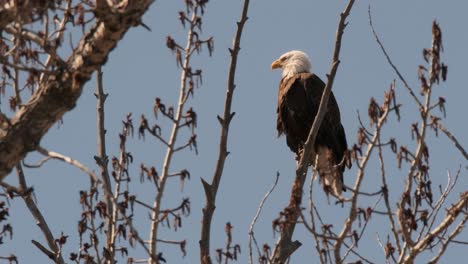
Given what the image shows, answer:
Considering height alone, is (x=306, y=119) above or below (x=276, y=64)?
below

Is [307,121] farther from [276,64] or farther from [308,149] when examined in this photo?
[308,149]

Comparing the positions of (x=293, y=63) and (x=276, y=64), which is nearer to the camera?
(x=293, y=63)

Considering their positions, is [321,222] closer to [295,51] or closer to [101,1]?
[101,1]

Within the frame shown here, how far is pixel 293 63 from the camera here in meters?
10.8

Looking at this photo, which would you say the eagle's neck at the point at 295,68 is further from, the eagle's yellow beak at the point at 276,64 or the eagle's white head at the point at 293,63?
the eagle's yellow beak at the point at 276,64

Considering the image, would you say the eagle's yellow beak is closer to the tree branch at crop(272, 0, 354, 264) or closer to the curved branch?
the tree branch at crop(272, 0, 354, 264)

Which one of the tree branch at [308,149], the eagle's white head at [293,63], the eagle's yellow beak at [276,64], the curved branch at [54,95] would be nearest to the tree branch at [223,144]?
the tree branch at [308,149]

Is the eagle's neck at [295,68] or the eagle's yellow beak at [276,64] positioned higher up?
the eagle's yellow beak at [276,64]

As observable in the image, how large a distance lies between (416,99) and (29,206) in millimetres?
2568

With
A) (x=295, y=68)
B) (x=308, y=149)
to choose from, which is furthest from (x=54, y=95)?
(x=295, y=68)

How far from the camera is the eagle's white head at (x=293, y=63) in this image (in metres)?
10.6

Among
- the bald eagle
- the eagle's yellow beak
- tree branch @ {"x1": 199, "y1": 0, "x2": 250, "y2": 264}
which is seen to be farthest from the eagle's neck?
tree branch @ {"x1": 199, "y1": 0, "x2": 250, "y2": 264}

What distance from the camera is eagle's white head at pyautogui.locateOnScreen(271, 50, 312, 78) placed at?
10578 mm

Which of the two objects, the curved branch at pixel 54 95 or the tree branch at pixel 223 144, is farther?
the tree branch at pixel 223 144
